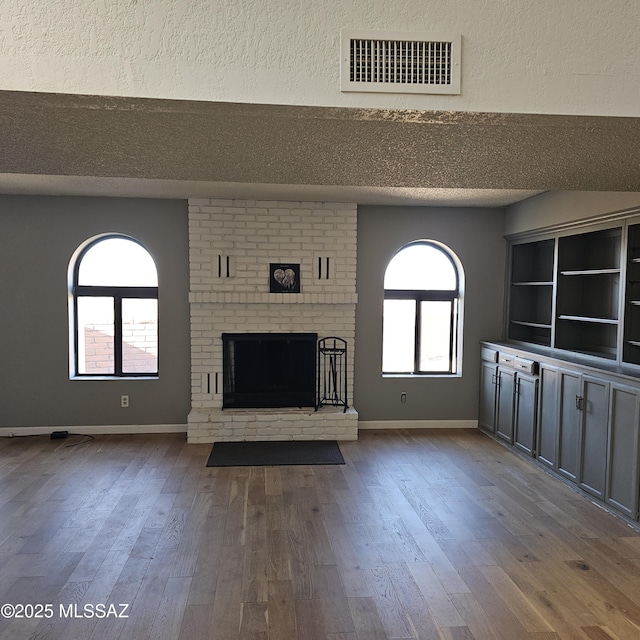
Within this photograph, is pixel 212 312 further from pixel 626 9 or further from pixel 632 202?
pixel 626 9

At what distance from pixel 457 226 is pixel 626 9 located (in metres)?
4.17

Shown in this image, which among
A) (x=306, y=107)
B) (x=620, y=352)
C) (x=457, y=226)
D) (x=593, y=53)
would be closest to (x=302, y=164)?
(x=306, y=107)

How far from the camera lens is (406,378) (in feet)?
19.3

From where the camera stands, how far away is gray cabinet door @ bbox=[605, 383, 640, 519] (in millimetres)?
3465

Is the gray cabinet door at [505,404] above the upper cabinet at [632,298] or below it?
below

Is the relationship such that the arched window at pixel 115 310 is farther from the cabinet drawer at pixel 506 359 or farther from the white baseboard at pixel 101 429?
the cabinet drawer at pixel 506 359

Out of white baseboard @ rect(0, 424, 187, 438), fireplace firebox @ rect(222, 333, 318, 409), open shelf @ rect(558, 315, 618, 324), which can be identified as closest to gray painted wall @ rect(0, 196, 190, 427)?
white baseboard @ rect(0, 424, 187, 438)

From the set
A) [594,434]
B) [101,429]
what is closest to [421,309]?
[594,434]

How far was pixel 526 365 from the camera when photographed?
15.9 feet

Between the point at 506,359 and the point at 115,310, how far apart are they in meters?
4.28

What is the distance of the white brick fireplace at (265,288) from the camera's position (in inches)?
214

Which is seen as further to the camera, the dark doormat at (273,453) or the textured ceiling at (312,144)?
the dark doormat at (273,453)

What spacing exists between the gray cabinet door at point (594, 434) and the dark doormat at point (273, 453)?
2035mm

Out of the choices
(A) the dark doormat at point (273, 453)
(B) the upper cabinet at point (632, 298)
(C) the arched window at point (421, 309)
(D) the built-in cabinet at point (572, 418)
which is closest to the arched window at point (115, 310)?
(A) the dark doormat at point (273, 453)
